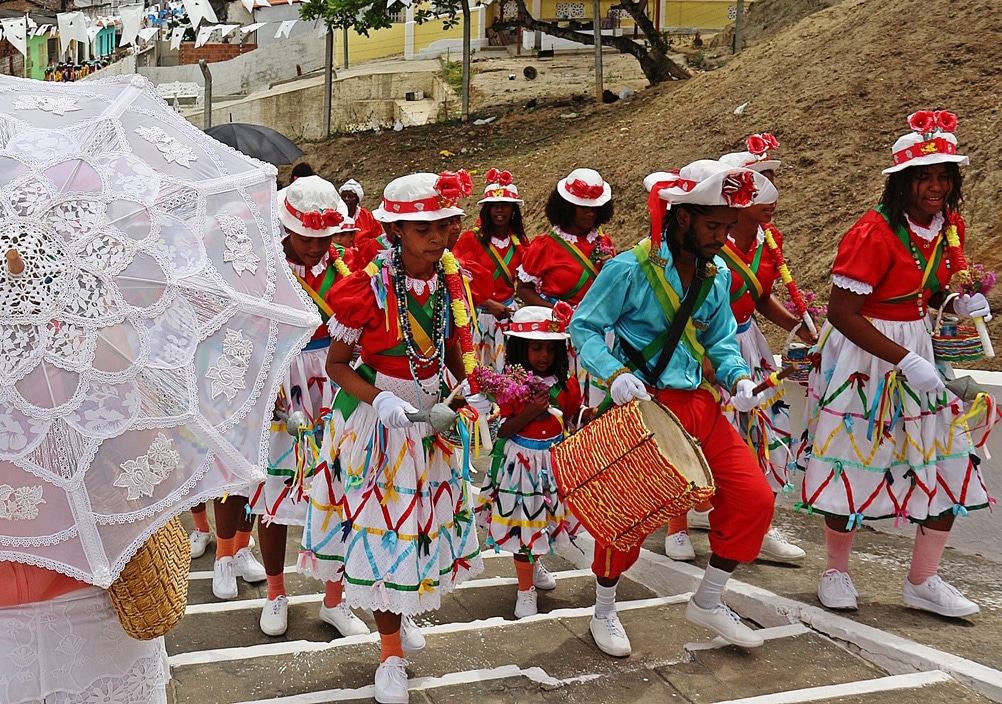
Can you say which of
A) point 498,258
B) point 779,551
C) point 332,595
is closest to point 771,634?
point 779,551

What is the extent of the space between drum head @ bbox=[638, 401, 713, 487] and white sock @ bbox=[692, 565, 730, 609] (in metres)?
0.71

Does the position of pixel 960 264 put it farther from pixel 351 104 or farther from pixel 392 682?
pixel 351 104

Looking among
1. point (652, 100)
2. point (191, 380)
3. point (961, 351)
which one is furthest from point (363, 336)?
point (652, 100)

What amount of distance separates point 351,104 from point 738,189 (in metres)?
23.3

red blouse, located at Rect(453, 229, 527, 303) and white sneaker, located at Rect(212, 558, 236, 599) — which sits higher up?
red blouse, located at Rect(453, 229, 527, 303)

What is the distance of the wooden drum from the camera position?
398 centimetres

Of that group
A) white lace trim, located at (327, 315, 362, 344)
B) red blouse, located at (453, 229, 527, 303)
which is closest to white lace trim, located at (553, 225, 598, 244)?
red blouse, located at (453, 229, 527, 303)

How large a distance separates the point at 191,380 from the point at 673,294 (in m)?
2.68

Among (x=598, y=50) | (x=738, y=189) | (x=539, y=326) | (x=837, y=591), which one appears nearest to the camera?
(x=738, y=189)

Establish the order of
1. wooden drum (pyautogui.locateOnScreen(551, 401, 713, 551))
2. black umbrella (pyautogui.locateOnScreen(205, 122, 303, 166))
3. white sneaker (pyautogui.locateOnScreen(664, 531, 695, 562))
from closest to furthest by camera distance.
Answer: wooden drum (pyautogui.locateOnScreen(551, 401, 713, 551)), white sneaker (pyautogui.locateOnScreen(664, 531, 695, 562)), black umbrella (pyautogui.locateOnScreen(205, 122, 303, 166))

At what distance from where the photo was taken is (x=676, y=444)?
4.16 metres

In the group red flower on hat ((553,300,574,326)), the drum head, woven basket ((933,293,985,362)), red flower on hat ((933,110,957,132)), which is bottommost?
the drum head

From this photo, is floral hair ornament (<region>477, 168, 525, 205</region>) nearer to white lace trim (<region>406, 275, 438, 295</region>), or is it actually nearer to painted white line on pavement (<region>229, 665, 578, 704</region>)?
white lace trim (<region>406, 275, 438, 295</region>)

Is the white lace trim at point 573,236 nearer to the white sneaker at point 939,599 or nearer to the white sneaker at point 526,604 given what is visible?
Result: the white sneaker at point 526,604
